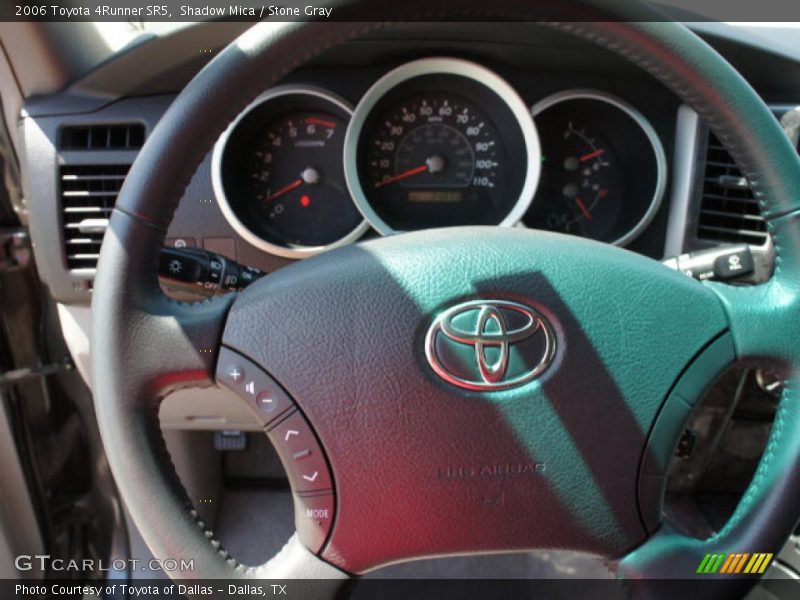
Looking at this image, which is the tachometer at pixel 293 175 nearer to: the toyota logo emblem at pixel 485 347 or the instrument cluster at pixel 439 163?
the instrument cluster at pixel 439 163

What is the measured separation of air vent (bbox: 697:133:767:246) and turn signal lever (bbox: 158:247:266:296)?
1.00 m

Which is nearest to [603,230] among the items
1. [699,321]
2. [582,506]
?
[699,321]

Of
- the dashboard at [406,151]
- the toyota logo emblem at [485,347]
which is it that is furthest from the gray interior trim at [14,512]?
the toyota logo emblem at [485,347]

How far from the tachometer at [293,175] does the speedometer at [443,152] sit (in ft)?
0.24

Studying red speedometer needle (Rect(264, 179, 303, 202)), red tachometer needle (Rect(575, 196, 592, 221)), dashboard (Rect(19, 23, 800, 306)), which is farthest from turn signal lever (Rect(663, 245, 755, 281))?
red speedometer needle (Rect(264, 179, 303, 202))

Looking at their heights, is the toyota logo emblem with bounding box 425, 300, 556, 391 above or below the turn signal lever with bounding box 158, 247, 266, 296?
below

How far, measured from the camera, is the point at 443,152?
5.27 ft

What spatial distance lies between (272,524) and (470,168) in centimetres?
120

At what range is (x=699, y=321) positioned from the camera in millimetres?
915

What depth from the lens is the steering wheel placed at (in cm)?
85

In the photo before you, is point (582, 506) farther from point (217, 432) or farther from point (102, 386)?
point (217, 432)

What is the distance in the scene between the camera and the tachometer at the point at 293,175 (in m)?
1.55

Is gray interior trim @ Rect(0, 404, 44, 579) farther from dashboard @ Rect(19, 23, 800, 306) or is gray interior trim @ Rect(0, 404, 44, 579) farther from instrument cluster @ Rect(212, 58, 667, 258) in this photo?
instrument cluster @ Rect(212, 58, 667, 258)

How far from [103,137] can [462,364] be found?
0.99 meters
